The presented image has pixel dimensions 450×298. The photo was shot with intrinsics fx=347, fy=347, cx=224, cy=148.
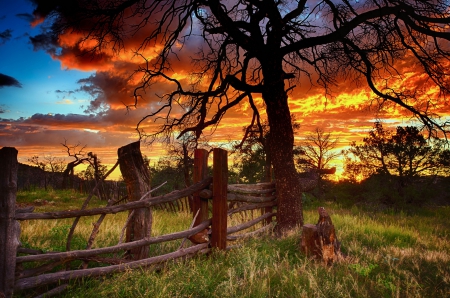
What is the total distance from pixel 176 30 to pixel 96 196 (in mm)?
13289

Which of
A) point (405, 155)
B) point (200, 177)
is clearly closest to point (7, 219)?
point (200, 177)

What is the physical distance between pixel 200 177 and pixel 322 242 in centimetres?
231

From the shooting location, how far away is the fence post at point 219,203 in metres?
5.92

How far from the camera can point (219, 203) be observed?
19.4ft

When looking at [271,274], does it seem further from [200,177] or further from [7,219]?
[7,219]

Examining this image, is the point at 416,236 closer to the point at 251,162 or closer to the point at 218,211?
the point at 218,211

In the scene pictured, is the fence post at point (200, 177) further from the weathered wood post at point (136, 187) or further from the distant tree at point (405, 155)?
the distant tree at point (405, 155)

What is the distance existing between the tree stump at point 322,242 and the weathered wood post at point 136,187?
8.80 feet

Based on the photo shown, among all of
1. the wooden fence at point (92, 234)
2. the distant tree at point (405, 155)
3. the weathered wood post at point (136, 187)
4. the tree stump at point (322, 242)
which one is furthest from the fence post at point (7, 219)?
the distant tree at point (405, 155)

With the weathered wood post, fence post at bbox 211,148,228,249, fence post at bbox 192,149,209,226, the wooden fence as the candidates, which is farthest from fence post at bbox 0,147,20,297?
fence post at bbox 211,148,228,249

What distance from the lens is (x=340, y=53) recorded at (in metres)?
10.4

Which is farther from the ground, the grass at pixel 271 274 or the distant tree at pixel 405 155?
the distant tree at pixel 405 155

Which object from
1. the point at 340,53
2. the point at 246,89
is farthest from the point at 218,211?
the point at 340,53

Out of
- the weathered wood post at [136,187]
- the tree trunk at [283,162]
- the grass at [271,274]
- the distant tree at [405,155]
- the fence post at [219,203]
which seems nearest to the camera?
the grass at [271,274]
